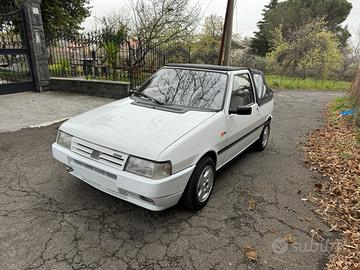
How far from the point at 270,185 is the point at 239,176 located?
48cm

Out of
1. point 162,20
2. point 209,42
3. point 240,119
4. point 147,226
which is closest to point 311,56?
point 209,42

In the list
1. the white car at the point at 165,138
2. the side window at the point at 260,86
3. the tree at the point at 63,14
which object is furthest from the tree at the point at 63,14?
the white car at the point at 165,138

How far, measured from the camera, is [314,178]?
422 cm

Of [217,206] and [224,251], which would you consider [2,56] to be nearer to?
[217,206]

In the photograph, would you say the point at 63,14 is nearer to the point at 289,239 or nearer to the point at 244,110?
the point at 244,110

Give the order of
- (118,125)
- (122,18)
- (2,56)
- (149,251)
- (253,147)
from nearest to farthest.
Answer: (149,251) → (118,125) → (253,147) → (2,56) → (122,18)

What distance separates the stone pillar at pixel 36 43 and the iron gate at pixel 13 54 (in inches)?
5.9

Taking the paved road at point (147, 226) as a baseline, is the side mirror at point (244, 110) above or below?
above

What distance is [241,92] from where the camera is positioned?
3.90 metres

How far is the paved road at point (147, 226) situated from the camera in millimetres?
2359

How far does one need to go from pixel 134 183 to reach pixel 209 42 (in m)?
23.1

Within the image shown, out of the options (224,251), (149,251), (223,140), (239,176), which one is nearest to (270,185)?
(239,176)

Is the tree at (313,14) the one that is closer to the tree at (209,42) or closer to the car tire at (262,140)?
the tree at (209,42)

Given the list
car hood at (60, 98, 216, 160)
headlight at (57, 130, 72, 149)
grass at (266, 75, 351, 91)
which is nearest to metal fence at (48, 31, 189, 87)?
car hood at (60, 98, 216, 160)
